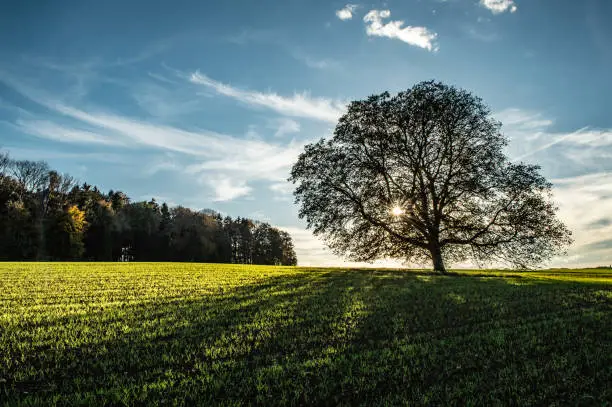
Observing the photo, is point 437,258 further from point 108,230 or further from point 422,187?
point 108,230

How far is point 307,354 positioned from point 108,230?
3729 inches

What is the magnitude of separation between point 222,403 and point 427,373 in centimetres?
302

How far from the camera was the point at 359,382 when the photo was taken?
5262mm

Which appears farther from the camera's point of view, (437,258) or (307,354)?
(437,258)

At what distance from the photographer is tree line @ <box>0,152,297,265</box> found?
7419 cm

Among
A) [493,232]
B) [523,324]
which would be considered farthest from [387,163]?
[523,324]

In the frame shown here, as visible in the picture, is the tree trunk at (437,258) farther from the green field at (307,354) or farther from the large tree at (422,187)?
the green field at (307,354)

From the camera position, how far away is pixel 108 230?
292 feet

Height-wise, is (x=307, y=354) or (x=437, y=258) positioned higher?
(x=437, y=258)

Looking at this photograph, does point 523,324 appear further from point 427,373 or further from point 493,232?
point 493,232

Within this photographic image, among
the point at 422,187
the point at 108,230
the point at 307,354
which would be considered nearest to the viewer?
the point at 307,354

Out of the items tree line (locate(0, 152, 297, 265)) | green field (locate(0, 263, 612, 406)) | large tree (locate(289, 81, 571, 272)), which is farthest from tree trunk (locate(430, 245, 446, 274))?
tree line (locate(0, 152, 297, 265))

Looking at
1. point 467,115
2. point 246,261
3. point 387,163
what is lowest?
point 246,261

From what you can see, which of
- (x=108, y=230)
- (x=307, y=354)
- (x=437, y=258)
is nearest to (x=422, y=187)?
(x=437, y=258)
